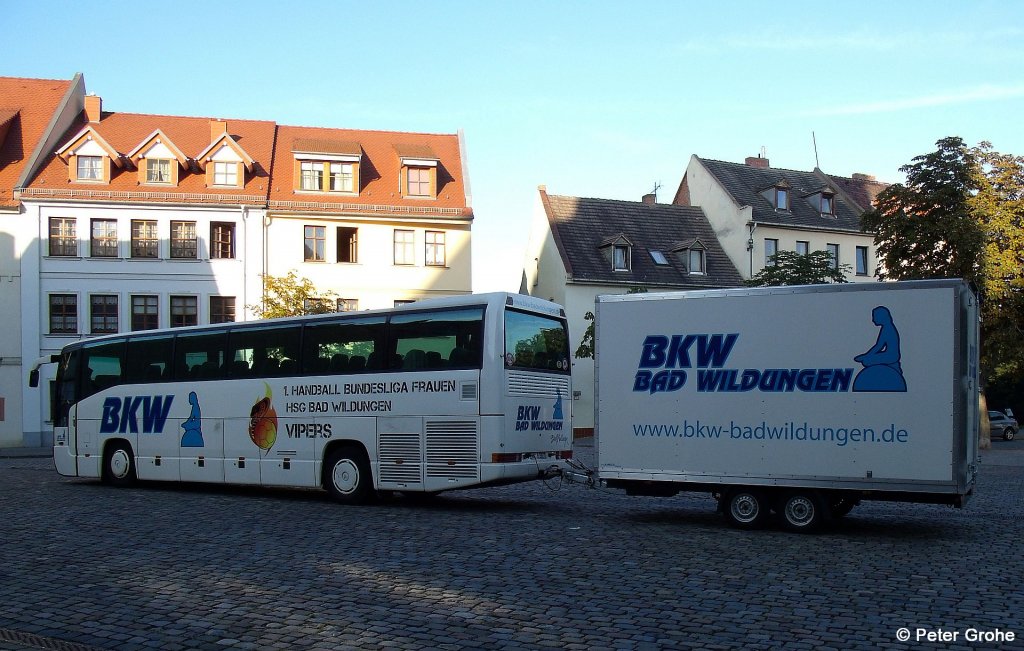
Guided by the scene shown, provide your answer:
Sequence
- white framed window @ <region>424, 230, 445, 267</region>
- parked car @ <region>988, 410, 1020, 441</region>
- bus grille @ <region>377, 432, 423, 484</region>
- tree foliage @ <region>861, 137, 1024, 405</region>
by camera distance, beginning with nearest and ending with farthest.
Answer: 1. bus grille @ <region>377, 432, 423, 484</region>
2. tree foliage @ <region>861, 137, 1024, 405</region>
3. white framed window @ <region>424, 230, 445, 267</region>
4. parked car @ <region>988, 410, 1020, 441</region>

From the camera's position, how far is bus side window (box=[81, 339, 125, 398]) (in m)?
22.0

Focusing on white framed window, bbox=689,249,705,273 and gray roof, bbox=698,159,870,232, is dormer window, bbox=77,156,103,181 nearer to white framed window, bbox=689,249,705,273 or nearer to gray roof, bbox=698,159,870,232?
white framed window, bbox=689,249,705,273

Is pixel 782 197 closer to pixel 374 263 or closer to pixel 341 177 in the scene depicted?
pixel 374 263

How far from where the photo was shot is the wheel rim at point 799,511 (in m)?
13.0

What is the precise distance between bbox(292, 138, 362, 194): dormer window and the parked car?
31859 millimetres

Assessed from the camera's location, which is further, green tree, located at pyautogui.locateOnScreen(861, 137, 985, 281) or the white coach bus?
green tree, located at pyautogui.locateOnScreen(861, 137, 985, 281)

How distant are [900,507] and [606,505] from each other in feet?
16.6

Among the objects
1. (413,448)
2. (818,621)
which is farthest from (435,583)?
(413,448)

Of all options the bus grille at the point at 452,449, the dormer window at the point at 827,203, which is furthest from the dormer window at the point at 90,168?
the dormer window at the point at 827,203

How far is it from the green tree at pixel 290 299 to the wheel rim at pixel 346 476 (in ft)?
69.2

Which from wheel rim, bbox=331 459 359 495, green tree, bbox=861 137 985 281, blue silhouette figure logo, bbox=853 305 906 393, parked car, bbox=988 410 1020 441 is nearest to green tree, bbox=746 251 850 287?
green tree, bbox=861 137 985 281

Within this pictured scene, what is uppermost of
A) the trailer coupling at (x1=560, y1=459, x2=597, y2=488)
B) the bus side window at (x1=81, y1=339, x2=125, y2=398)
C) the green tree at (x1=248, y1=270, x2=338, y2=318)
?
the green tree at (x1=248, y1=270, x2=338, y2=318)

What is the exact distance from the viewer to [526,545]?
12.0 meters

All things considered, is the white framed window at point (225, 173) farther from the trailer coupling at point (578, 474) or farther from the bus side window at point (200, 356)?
the trailer coupling at point (578, 474)
